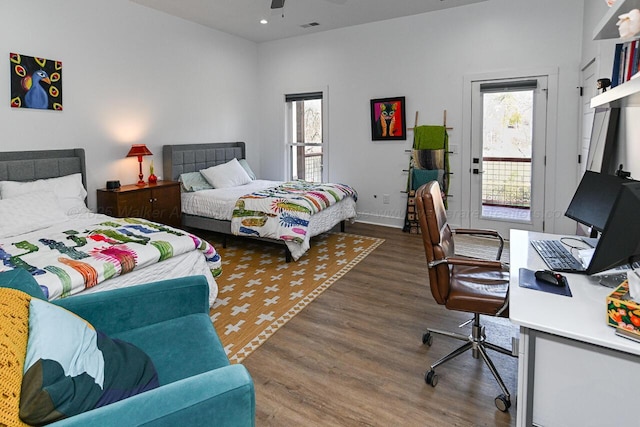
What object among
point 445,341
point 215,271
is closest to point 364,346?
point 445,341

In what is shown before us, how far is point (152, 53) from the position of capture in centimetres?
532

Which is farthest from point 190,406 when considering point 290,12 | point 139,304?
point 290,12

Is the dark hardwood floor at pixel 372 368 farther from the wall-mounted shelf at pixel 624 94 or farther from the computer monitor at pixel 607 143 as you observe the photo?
the wall-mounted shelf at pixel 624 94

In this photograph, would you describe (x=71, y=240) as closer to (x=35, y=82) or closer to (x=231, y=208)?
(x=231, y=208)

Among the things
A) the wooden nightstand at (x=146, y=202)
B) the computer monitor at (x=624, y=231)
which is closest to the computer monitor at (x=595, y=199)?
the computer monitor at (x=624, y=231)

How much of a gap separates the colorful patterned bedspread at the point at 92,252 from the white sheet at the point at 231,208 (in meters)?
1.39

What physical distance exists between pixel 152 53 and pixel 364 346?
A: 477 centimetres

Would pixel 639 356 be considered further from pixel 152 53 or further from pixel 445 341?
pixel 152 53

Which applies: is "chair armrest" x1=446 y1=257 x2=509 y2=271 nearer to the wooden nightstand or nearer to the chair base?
the chair base

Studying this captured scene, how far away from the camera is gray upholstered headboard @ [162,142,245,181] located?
5566 millimetres

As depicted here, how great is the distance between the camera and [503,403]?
204cm

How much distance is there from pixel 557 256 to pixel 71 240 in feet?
10.9

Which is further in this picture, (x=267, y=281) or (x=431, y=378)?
(x=267, y=281)

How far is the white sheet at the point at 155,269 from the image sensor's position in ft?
8.70
